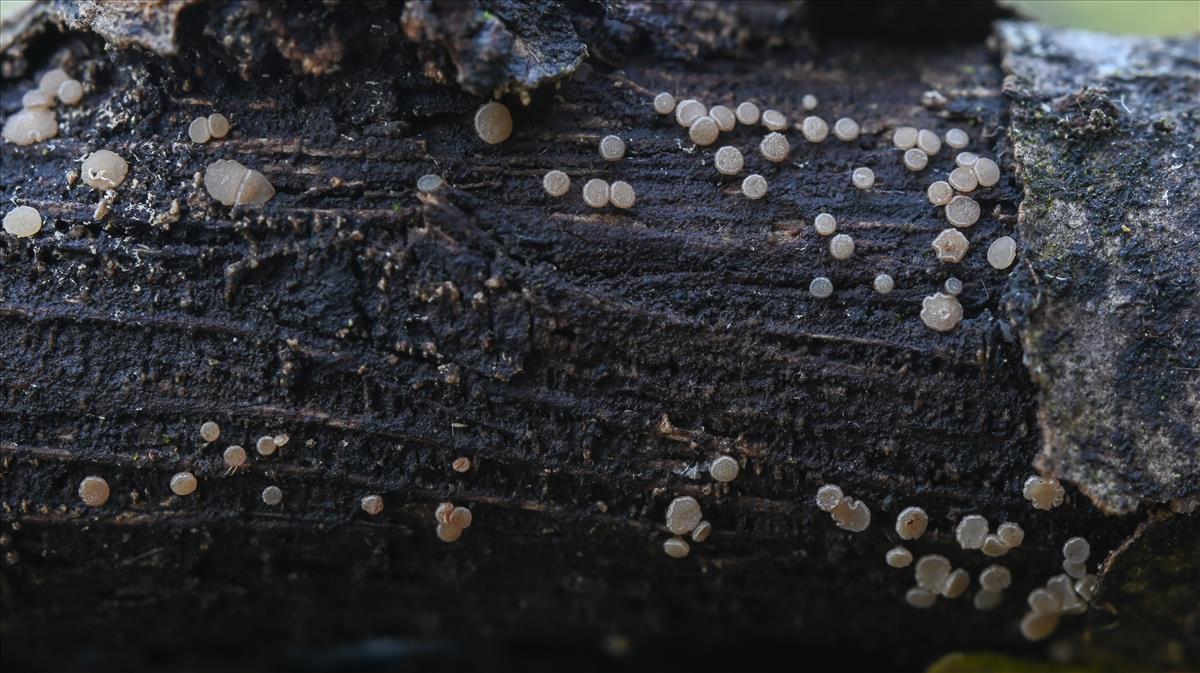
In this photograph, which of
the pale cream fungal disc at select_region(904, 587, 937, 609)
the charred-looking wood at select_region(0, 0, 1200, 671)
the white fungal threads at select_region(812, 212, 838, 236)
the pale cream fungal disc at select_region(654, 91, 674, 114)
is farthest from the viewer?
the pale cream fungal disc at select_region(904, 587, 937, 609)

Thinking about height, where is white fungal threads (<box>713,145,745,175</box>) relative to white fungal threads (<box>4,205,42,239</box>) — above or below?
above

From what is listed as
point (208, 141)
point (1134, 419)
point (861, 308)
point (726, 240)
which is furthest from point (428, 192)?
point (1134, 419)

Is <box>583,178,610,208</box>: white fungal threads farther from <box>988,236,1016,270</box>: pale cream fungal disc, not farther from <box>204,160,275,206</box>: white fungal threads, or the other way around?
<box>988,236,1016,270</box>: pale cream fungal disc

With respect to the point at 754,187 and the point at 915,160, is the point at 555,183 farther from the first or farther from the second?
the point at 915,160

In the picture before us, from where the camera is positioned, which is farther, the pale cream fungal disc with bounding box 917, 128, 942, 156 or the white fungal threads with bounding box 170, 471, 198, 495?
the pale cream fungal disc with bounding box 917, 128, 942, 156

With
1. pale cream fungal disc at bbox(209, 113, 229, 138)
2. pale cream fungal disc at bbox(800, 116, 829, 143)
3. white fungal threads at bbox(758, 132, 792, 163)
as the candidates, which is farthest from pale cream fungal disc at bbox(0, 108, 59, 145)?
pale cream fungal disc at bbox(800, 116, 829, 143)

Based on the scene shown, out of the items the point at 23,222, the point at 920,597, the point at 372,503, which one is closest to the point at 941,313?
the point at 920,597

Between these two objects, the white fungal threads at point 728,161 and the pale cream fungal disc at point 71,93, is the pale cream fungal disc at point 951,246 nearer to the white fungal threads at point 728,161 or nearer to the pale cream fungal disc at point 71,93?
the white fungal threads at point 728,161

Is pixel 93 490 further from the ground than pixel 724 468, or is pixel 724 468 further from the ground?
pixel 724 468
